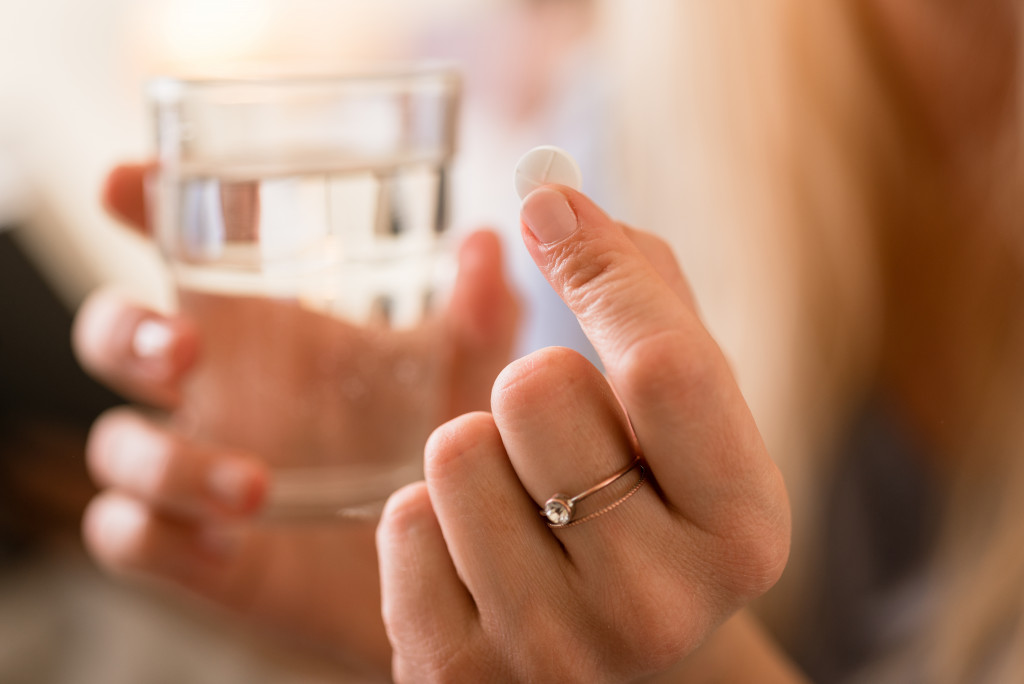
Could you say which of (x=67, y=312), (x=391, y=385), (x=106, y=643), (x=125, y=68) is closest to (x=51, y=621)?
Result: (x=106, y=643)

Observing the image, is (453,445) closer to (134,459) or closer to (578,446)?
(578,446)

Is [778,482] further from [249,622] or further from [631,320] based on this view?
[249,622]

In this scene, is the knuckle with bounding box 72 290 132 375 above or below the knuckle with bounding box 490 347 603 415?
below

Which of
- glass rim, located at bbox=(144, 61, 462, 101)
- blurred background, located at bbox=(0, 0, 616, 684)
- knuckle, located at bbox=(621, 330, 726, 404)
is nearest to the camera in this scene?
knuckle, located at bbox=(621, 330, 726, 404)

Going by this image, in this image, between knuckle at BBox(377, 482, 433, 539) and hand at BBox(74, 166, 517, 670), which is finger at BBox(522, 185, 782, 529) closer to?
knuckle at BBox(377, 482, 433, 539)

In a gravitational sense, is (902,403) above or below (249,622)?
above

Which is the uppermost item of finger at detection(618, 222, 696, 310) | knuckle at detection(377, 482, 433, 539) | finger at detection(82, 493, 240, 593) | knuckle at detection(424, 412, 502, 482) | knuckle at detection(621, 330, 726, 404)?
finger at detection(618, 222, 696, 310)

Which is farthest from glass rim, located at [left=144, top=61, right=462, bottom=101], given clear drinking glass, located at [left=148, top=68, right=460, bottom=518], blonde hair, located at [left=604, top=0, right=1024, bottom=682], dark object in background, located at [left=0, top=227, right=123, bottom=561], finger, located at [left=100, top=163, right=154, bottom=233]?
dark object in background, located at [left=0, top=227, right=123, bottom=561]

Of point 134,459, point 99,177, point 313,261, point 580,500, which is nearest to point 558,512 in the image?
point 580,500
